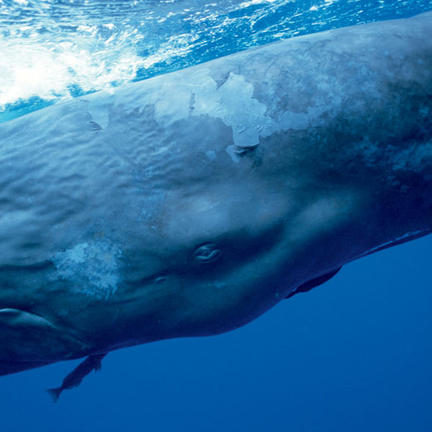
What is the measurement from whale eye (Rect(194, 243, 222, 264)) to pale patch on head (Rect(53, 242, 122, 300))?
0.36m

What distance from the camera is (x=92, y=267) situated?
168cm

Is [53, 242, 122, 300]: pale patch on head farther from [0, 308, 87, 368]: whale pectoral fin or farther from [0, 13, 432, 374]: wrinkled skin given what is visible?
[0, 308, 87, 368]: whale pectoral fin

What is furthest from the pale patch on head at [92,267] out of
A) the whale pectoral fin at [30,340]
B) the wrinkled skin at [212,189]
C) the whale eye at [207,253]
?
the whale eye at [207,253]

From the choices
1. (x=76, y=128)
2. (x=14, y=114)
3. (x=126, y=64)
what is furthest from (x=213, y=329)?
(x=14, y=114)

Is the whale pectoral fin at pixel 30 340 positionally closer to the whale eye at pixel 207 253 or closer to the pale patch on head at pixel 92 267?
the pale patch on head at pixel 92 267

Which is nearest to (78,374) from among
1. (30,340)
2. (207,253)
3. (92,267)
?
(30,340)

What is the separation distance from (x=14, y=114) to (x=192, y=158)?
16611mm

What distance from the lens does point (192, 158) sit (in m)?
1.75

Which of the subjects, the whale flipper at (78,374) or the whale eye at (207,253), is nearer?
the whale eye at (207,253)

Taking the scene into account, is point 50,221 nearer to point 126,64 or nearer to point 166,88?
point 166,88

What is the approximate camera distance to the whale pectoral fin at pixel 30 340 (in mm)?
1686

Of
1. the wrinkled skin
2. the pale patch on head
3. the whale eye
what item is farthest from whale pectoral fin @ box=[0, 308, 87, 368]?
the whale eye

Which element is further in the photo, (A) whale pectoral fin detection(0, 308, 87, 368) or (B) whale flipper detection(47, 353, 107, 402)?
(B) whale flipper detection(47, 353, 107, 402)

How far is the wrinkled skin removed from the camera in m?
1.67
